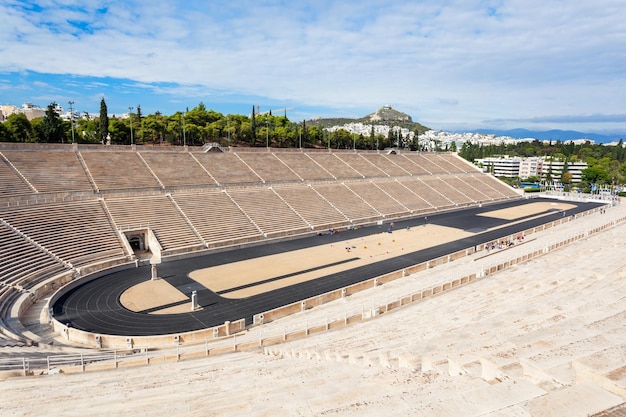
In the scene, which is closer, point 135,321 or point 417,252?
point 135,321

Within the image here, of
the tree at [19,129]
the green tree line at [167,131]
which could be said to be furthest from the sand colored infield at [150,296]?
the tree at [19,129]

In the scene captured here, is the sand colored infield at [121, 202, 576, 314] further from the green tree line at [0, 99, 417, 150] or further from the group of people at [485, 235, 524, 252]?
the green tree line at [0, 99, 417, 150]

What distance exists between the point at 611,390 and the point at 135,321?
20544 millimetres

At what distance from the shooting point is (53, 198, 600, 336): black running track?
65.7 ft

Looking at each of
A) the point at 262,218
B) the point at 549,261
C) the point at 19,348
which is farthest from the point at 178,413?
the point at 262,218

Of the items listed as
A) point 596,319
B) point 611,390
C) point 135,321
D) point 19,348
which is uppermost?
point 611,390

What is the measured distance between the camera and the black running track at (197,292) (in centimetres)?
2003

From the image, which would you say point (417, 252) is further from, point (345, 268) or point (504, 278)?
point (504, 278)

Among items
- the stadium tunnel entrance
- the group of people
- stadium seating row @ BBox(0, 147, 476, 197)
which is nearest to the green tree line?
stadium seating row @ BBox(0, 147, 476, 197)

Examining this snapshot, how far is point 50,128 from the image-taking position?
51.9 meters

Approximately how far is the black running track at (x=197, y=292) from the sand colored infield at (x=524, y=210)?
637 inches

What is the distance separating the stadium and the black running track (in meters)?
0.15

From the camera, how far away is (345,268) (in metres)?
29.4

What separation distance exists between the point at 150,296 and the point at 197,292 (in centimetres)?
283
